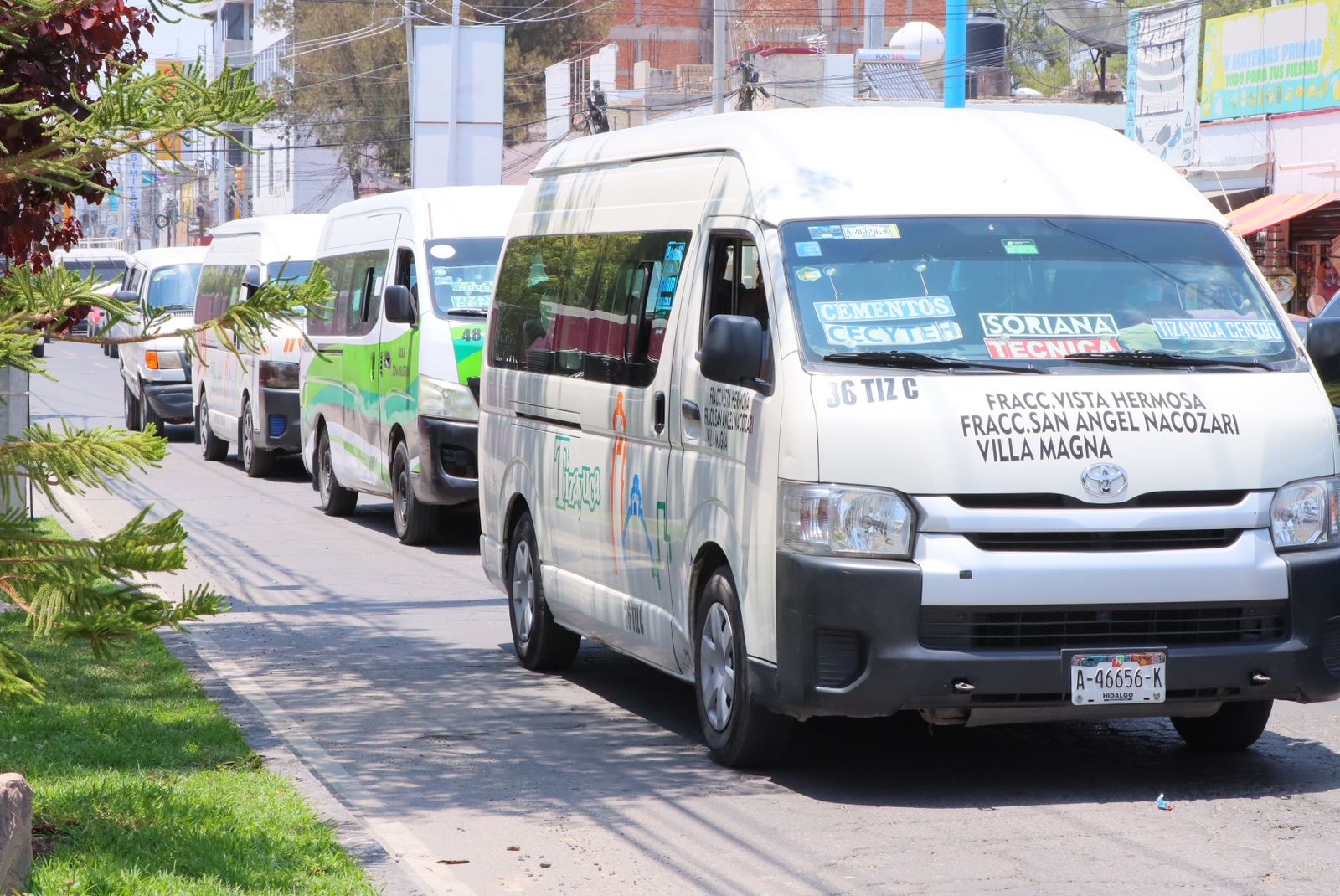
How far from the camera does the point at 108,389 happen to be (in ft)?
130

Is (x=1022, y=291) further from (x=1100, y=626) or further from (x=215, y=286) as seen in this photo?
(x=215, y=286)

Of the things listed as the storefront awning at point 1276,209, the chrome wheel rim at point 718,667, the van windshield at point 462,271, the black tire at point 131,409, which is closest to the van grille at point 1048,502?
the chrome wheel rim at point 718,667

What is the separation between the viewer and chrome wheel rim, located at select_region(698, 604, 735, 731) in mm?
7012

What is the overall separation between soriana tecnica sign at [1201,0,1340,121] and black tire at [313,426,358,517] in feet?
45.5

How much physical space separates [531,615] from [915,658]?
355 cm

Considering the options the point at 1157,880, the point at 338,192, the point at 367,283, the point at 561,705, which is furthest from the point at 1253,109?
the point at 338,192

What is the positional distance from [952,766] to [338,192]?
2762 inches

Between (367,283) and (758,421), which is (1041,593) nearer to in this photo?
(758,421)

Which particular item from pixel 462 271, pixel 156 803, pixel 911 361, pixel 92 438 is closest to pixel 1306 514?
pixel 911 361

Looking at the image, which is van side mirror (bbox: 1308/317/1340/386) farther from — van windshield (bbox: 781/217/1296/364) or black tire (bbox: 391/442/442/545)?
black tire (bbox: 391/442/442/545)

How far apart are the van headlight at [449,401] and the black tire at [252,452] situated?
22.9 ft

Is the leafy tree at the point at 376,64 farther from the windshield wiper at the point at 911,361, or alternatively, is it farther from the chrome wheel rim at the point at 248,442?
the windshield wiper at the point at 911,361

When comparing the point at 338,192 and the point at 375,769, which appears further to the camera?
the point at 338,192

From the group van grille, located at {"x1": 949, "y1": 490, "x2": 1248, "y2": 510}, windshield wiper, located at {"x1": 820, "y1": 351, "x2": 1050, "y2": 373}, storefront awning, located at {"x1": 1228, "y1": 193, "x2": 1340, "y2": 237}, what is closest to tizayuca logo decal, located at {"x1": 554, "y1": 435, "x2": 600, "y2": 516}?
windshield wiper, located at {"x1": 820, "y1": 351, "x2": 1050, "y2": 373}
